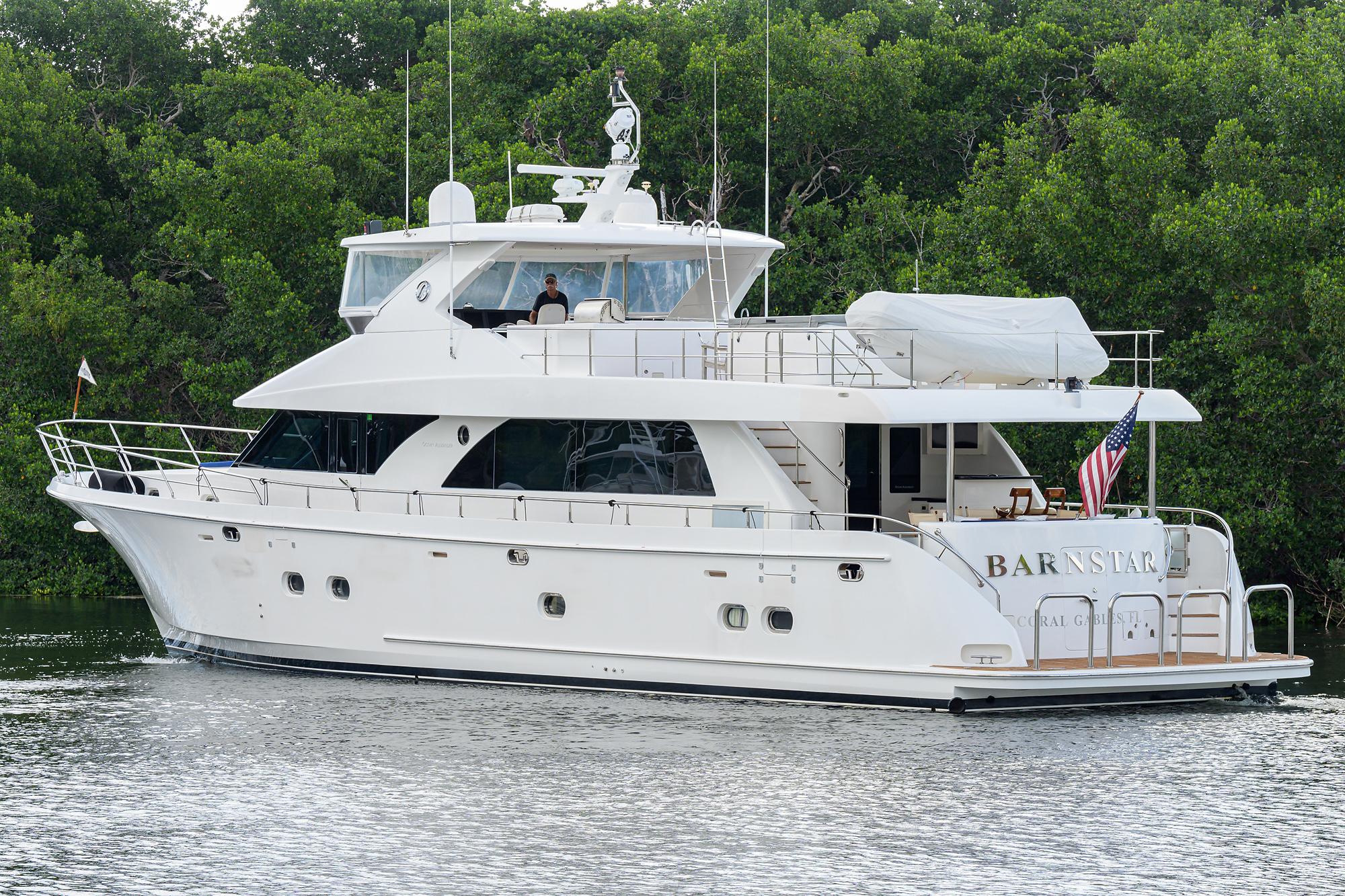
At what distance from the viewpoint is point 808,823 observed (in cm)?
1180

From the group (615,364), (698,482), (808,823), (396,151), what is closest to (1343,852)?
(808,823)

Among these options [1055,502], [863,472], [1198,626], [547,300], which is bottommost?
[1198,626]

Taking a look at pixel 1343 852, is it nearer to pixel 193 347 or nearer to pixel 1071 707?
pixel 1071 707

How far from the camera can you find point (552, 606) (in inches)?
624

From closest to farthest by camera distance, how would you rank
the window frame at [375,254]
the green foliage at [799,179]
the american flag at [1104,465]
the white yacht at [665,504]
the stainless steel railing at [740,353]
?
the white yacht at [665,504] → the american flag at [1104,465] → the stainless steel railing at [740,353] → the window frame at [375,254] → the green foliage at [799,179]

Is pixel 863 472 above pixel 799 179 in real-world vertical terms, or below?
below

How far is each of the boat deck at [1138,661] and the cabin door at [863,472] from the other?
2190mm

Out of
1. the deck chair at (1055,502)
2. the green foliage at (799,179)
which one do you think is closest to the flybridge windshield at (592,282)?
the deck chair at (1055,502)

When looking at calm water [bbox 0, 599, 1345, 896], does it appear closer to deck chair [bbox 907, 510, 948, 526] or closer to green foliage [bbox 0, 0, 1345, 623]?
deck chair [bbox 907, 510, 948, 526]

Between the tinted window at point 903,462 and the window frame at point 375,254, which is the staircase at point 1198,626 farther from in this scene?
the window frame at point 375,254

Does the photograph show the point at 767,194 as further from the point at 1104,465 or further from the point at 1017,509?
the point at 1104,465

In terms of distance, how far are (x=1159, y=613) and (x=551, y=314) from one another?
630 centimetres

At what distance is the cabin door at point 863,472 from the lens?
16031mm

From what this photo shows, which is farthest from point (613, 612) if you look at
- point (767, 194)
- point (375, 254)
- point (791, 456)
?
point (767, 194)
